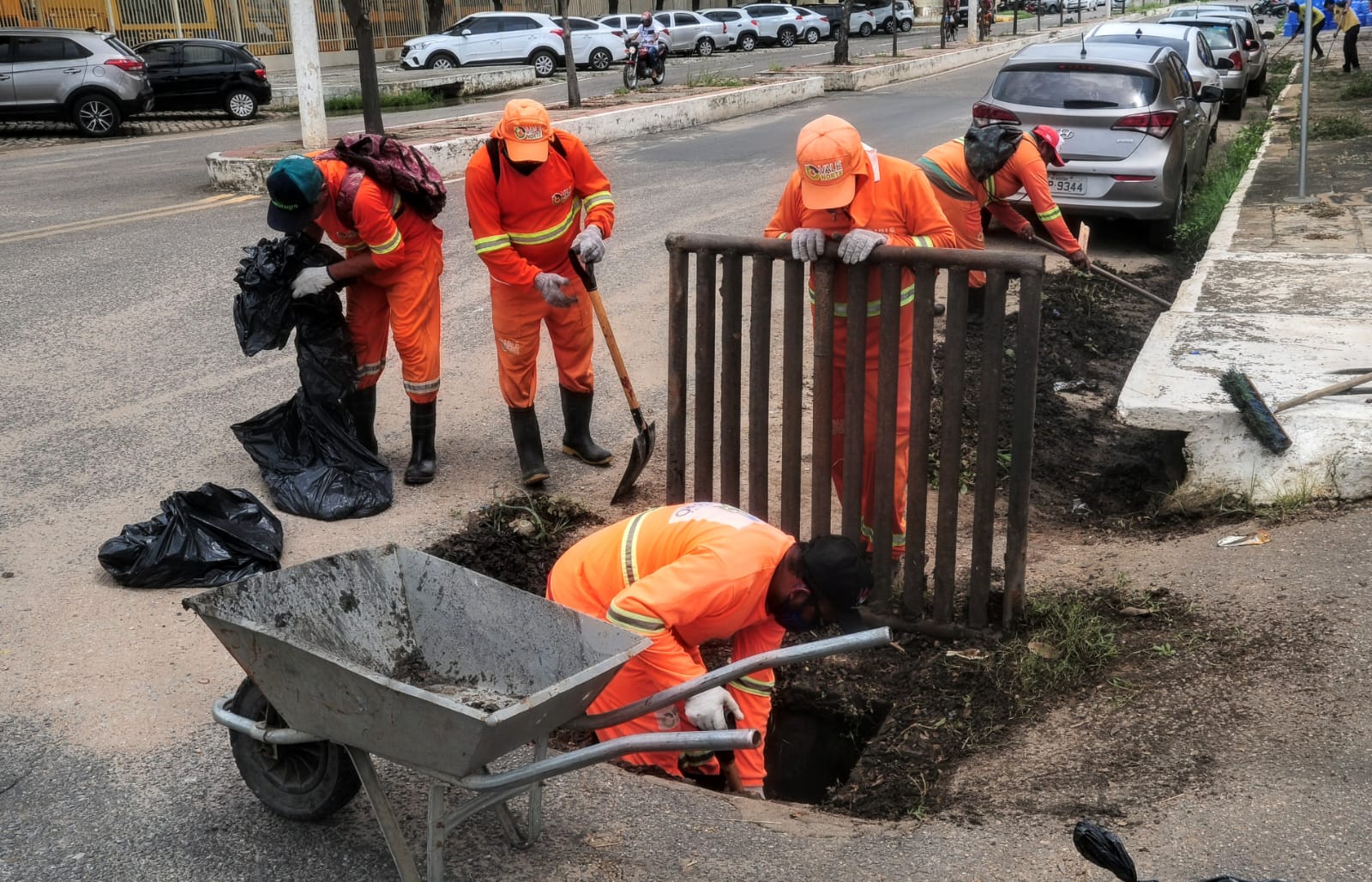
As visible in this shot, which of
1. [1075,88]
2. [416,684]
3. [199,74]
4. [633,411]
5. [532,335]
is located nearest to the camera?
[416,684]

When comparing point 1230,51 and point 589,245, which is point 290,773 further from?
point 1230,51

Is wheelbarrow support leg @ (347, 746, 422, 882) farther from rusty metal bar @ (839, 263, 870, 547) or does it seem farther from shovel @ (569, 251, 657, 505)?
shovel @ (569, 251, 657, 505)

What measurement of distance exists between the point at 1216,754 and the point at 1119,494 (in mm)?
2687

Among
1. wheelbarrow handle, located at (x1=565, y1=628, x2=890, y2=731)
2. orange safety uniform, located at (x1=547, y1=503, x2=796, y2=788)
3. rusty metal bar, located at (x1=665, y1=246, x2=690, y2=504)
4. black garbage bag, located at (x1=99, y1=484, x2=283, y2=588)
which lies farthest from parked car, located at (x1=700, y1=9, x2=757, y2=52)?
wheelbarrow handle, located at (x1=565, y1=628, x2=890, y2=731)

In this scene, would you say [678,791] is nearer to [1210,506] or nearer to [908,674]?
[908,674]

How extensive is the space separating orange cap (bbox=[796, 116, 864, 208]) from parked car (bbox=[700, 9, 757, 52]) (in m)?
36.4

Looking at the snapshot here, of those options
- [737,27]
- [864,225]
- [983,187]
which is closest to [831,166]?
[864,225]

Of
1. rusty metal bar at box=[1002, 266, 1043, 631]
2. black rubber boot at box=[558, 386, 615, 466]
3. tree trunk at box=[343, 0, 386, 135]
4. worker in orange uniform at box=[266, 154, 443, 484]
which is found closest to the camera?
rusty metal bar at box=[1002, 266, 1043, 631]

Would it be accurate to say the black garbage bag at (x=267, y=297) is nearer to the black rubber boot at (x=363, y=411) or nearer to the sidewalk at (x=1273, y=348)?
the black rubber boot at (x=363, y=411)

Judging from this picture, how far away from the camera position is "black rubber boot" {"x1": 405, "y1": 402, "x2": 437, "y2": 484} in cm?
565

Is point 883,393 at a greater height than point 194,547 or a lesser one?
greater

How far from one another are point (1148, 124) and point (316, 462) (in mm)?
7339

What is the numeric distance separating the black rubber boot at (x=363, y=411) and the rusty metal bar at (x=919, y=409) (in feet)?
8.62

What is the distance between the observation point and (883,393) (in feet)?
13.5
